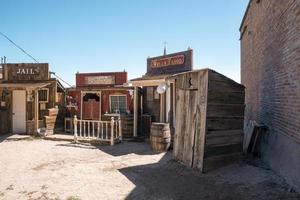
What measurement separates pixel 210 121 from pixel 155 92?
24.4ft

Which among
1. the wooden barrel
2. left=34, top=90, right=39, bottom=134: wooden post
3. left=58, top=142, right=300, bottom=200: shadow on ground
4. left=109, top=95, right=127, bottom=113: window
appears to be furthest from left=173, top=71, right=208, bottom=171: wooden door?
left=34, top=90, right=39, bottom=134: wooden post

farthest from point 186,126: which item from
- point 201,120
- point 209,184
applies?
point 209,184

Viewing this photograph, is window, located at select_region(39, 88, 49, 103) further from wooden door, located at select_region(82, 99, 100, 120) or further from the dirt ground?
the dirt ground

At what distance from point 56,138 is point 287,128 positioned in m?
10.8

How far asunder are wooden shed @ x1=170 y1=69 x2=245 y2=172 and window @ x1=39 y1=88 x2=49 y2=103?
1022cm

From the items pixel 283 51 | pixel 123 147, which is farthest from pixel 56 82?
pixel 283 51

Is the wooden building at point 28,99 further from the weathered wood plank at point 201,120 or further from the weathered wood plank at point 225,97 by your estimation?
the weathered wood plank at point 225,97

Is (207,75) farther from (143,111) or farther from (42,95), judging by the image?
(42,95)

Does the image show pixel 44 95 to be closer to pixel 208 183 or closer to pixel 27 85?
pixel 27 85

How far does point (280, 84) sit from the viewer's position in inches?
268

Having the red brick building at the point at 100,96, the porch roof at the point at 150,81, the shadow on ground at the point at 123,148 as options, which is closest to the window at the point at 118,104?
the red brick building at the point at 100,96

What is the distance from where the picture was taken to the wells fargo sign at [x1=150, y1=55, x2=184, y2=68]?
14413 millimetres

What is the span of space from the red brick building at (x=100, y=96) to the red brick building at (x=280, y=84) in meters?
8.99

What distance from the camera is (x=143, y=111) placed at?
15109 mm
